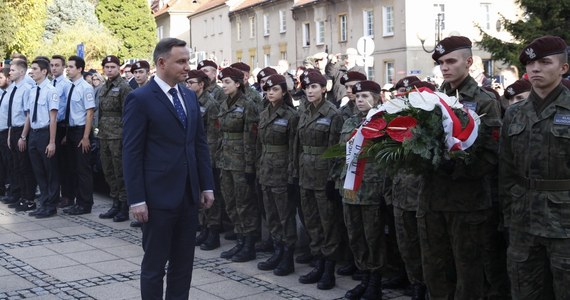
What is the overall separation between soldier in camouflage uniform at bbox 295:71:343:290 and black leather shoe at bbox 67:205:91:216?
5.19 metres

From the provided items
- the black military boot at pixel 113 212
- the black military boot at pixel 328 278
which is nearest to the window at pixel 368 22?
the black military boot at pixel 113 212

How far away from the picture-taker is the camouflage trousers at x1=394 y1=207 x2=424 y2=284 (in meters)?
6.15

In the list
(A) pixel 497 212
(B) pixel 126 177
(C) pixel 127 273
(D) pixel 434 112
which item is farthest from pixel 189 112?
(C) pixel 127 273

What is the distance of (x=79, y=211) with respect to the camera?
11758 mm

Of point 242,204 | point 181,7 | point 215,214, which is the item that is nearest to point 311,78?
point 242,204

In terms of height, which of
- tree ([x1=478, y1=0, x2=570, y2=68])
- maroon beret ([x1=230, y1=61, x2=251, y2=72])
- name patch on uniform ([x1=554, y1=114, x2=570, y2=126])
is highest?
tree ([x1=478, y1=0, x2=570, y2=68])

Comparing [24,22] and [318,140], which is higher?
[24,22]

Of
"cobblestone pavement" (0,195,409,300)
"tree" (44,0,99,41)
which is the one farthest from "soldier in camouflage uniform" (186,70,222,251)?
"tree" (44,0,99,41)

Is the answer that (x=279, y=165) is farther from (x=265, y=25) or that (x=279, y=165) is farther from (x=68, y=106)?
(x=265, y=25)

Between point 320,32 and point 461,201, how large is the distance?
1661 inches

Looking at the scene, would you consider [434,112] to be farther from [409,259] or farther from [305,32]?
[305,32]

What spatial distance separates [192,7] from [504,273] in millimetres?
75643

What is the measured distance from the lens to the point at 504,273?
5852 mm

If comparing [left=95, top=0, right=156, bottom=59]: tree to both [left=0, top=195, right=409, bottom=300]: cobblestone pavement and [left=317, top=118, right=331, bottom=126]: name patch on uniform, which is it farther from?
[left=317, top=118, right=331, bottom=126]: name patch on uniform
